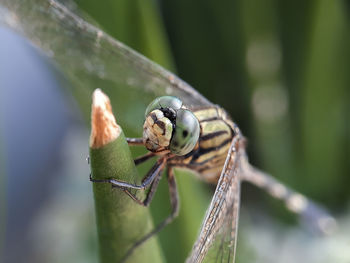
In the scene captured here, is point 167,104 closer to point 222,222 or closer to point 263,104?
point 222,222

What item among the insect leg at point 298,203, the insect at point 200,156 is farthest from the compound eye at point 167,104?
the insect leg at point 298,203

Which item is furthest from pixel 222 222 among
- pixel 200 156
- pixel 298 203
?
pixel 298 203

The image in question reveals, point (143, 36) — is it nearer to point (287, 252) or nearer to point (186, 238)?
point (186, 238)

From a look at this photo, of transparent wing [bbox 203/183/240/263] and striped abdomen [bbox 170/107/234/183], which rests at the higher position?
striped abdomen [bbox 170/107/234/183]

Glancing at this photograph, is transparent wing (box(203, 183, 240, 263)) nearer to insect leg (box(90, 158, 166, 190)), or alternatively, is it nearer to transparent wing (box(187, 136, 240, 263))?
transparent wing (box(187, 136, 240, 263))

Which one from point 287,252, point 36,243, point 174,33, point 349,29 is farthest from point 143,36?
point 36,243

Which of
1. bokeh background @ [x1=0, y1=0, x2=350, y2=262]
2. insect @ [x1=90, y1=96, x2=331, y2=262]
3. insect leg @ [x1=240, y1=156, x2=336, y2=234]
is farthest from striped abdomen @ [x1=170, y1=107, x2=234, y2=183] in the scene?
insect leg @ [x1=240, y1=156, x2=336, y2=234]
